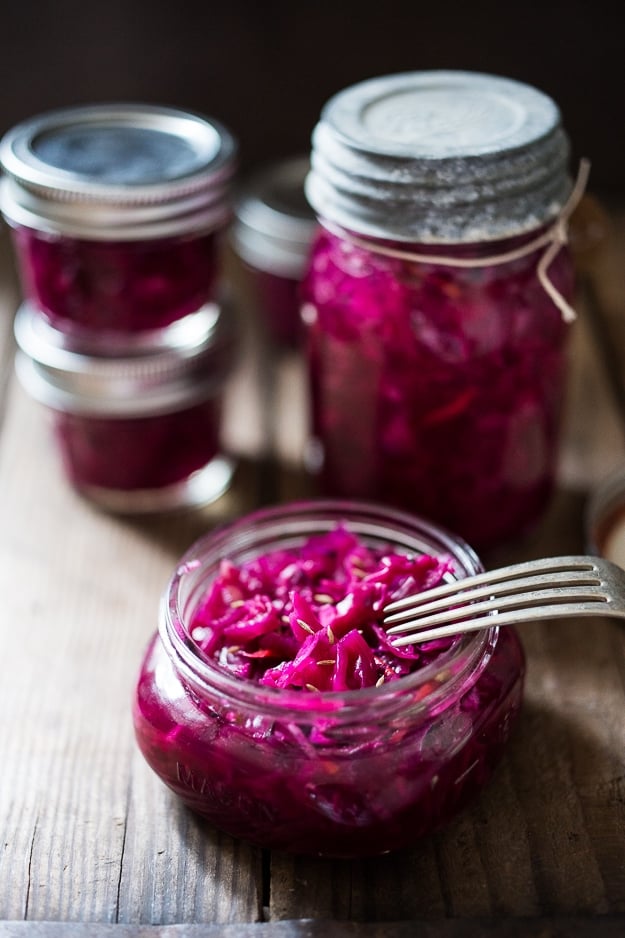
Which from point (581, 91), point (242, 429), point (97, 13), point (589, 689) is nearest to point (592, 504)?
point (589, 689)

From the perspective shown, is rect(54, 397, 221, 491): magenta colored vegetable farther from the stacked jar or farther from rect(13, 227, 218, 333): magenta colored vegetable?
rect(13, 227, 218, 333): magenta colored vegetable

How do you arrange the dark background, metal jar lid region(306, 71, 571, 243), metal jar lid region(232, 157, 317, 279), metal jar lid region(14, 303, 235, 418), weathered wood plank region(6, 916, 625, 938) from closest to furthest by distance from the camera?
weathered wood plank region(6, 916, 625, 938) → metal jar lid region(306, 71, 571, 243) → metal jar lid region(14, 303, 235, 418) → metal jar lid region(232, 157, 317, 279) → the dark background

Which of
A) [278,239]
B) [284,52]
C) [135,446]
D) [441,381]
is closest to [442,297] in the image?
[441,381]

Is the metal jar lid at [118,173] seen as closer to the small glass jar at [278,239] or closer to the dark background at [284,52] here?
the small glass jar at [278,239]

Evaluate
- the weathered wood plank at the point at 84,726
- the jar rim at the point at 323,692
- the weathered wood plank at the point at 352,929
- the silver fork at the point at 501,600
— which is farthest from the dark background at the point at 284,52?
the weathered wood plank at the point at 352,929

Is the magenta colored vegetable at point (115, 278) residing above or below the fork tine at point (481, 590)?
above

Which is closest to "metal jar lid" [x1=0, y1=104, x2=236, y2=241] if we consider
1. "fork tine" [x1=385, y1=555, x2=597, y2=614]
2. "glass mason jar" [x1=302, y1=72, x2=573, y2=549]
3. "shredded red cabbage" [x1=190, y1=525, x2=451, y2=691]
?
"glass mason jar" [x1=302, y1=72, x2=573, y2=549]

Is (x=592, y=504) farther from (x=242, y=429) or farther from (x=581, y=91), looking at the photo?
(x=581, y=91)
